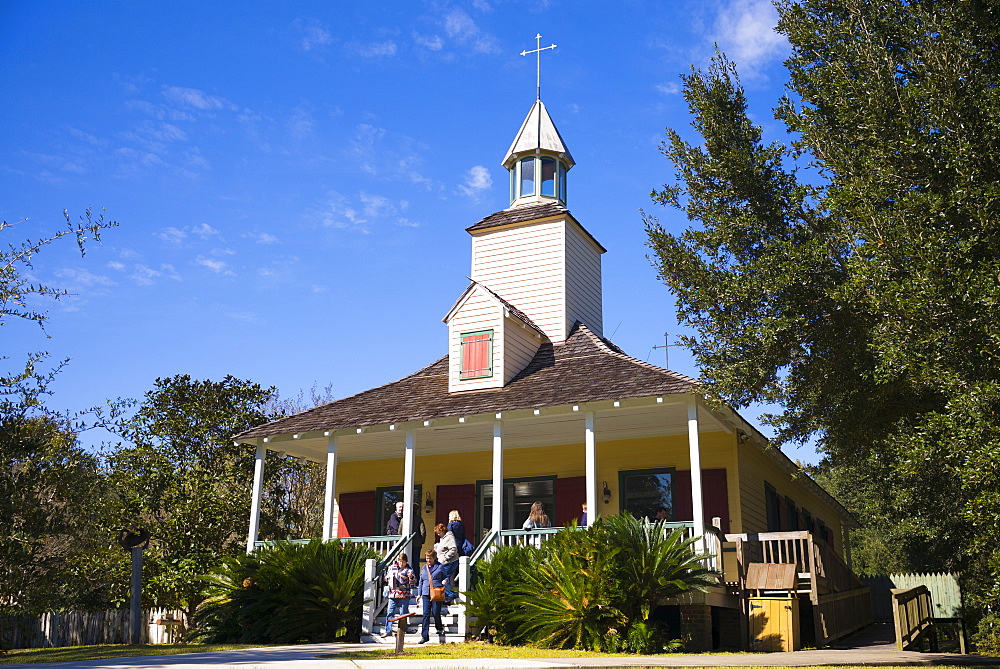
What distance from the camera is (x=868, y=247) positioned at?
10617 mm

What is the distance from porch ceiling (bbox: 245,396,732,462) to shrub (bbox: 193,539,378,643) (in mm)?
3544

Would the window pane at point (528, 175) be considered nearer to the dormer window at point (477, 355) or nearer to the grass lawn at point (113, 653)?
the dormer window at point (477, 355)

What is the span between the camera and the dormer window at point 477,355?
1836cm

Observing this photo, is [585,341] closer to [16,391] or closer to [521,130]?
[521,130]

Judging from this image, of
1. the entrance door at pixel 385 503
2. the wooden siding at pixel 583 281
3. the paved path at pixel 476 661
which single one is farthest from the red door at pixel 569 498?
the paved path at pixel 476 661

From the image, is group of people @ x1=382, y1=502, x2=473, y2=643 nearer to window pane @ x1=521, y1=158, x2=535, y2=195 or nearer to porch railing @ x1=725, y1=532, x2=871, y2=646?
porch railing @ x1=725, y1=532, x2=871, y2=646

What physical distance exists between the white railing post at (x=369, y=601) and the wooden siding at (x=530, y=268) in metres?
7.70

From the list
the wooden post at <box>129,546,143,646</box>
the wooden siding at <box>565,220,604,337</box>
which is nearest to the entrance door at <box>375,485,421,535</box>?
the wooden post at <box>129,546,143,646</box>

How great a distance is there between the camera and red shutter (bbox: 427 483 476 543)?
19.6 metres

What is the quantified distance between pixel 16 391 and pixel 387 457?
8.52 metres

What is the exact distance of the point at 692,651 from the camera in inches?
499

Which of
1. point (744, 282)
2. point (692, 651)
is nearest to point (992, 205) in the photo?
point (744, 282)

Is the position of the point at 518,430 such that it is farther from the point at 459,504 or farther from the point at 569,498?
the point at 459,504

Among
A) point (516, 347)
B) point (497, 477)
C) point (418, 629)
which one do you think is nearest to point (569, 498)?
point (497, 477)
